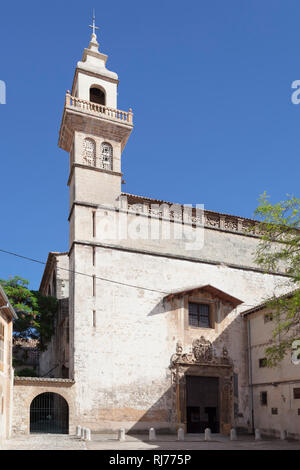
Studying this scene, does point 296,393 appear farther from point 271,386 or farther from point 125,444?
point 125,444

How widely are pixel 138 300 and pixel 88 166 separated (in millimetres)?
8222

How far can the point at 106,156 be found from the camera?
95.1 ft

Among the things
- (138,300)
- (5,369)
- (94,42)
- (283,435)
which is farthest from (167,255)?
(94,42)

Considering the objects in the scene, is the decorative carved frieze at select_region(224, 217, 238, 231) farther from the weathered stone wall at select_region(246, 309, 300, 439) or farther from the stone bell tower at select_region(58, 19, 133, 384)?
the stone bell tower at select_region(58, 19, 133, 384)

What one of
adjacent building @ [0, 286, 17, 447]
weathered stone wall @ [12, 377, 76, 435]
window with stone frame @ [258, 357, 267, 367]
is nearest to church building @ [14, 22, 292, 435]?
weathered stone wall @ [12, 377, 76, 435]

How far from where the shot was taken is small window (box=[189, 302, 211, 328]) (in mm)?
27469

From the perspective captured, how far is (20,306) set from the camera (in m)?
27.8

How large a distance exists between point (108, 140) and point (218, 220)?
332 inches

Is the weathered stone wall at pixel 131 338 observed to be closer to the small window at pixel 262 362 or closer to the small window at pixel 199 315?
the small window at pixel 199 315

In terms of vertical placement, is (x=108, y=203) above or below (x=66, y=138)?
below
